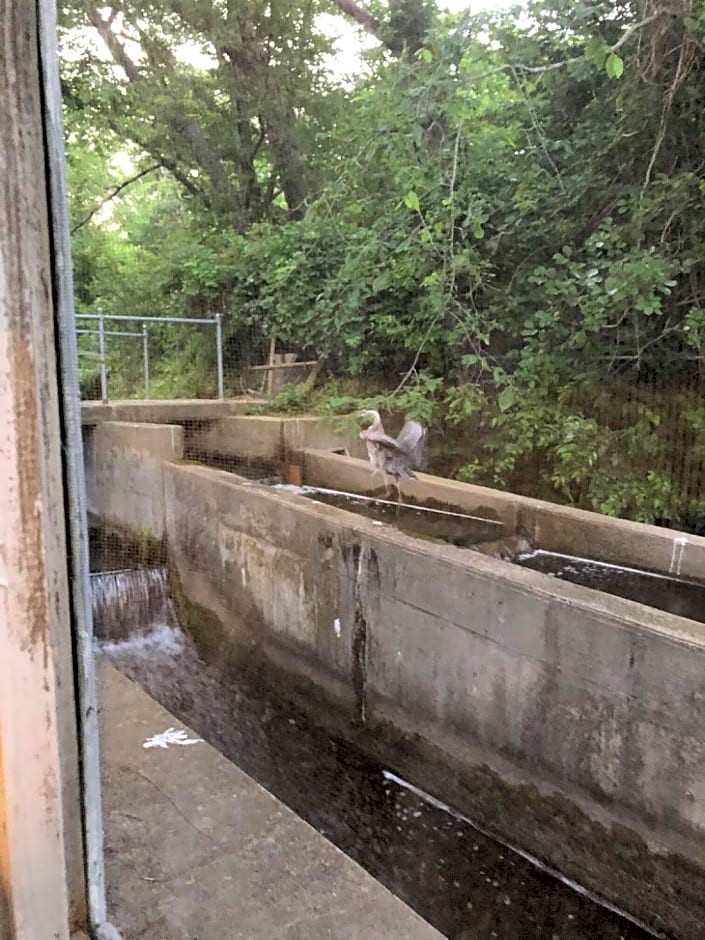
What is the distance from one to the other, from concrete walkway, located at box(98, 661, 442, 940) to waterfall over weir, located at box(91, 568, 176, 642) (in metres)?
3.90

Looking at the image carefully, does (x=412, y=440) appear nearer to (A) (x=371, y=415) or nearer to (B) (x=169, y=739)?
(A) (x=371, y=415)

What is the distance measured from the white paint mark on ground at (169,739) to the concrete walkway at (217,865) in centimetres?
3

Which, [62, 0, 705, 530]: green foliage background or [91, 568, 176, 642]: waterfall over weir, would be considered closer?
[62, 0, 705, 530]: green foliage background

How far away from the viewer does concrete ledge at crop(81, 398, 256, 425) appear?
7.77m

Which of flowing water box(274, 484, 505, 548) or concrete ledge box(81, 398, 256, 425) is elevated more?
concrete ledge box(81, 398, 256, 425)

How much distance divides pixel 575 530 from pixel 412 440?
1.61 metres

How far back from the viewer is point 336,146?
8.41m

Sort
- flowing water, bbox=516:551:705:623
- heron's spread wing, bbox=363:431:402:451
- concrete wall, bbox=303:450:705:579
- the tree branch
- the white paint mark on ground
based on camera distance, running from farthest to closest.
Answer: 1. the tree branch
2. heron's spread wing, bbox=363:431:402:451
3. concrete wall, bbox=303:450:705:579
4. flowing water, bbox=516:551:705:623
5. the white paint mark on ground

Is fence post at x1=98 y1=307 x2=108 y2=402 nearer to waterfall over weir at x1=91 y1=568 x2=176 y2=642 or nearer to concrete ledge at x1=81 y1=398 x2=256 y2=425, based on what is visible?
concrete ledge at x1=81 y1=398 x2=256 y2=425

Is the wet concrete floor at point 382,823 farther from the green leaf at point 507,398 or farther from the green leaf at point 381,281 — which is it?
the green leaf at point 381,281

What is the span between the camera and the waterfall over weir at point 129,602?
20.0 ft

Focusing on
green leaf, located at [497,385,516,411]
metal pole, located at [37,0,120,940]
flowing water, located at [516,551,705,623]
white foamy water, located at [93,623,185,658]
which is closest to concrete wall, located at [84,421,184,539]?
white foamy water, located at [93,623,185,658]

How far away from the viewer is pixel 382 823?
13.1 ft

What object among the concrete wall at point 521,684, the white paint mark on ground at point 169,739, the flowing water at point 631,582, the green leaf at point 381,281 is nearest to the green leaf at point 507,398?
the green leaf at point 381,281
